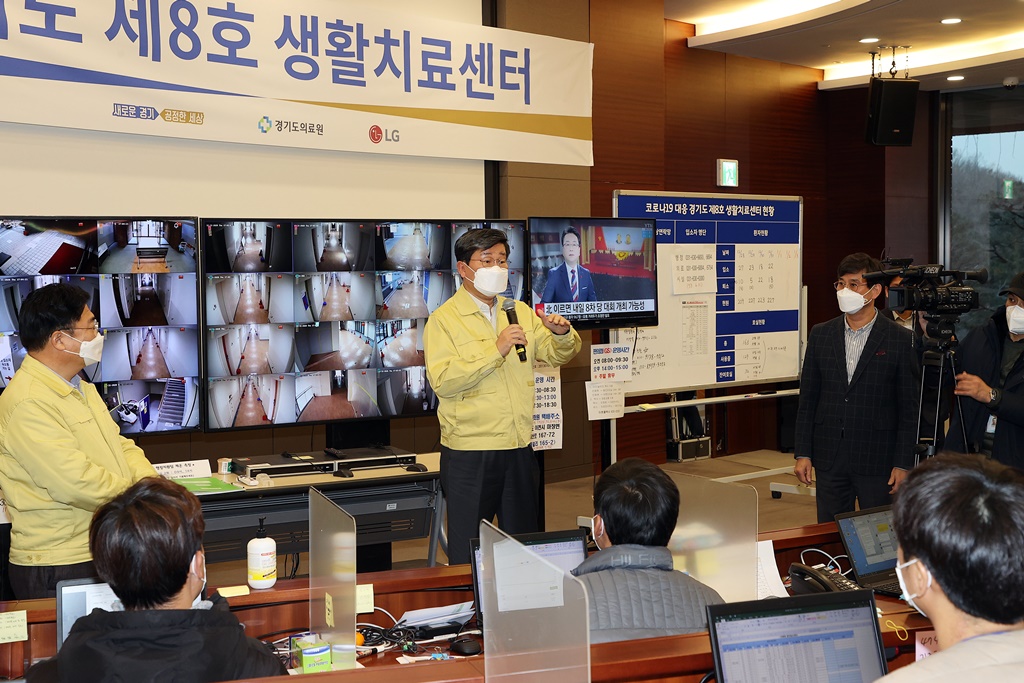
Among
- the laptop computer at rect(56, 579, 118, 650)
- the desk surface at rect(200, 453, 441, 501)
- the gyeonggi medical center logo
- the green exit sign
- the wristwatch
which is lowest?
the desk surface at rect(200, 453, 441, 501)

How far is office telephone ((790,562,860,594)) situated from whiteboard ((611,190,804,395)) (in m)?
3.09

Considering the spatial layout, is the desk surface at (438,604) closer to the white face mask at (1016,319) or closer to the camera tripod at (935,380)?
the camera tripod at (935,380)

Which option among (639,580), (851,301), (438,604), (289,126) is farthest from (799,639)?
(289,126)

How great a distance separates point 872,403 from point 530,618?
8.72 ft

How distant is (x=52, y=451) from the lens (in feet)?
8.58

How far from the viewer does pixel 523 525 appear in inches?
140

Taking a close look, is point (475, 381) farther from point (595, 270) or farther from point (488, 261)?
point (595, 270)

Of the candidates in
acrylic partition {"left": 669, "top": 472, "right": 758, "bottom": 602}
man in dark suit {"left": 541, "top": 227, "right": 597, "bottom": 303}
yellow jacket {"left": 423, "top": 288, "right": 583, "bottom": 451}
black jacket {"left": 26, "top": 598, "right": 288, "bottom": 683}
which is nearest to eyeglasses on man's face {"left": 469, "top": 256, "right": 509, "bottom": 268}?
yellow jacket {"left": 423, "top": 288, "right": 583, "bottom": 451}

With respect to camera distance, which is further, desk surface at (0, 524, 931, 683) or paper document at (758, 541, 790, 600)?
paper document at (758, 541, 790, 600)

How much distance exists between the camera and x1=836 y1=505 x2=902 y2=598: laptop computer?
2643 millimetres

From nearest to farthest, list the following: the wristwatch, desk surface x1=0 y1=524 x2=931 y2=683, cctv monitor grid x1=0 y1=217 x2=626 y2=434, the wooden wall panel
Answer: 1. desk surface x1=0 y1=524 x2=931 y2=683
2. the wristwatch
3. cctv monitor grid x1=0 y1=217 x2=626 y2=434
4. the wooden wall panel

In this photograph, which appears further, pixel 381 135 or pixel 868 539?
pixel 381 135

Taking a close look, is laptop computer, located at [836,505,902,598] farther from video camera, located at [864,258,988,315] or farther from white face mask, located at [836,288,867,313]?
white face mask, located at [836,288,867,313]

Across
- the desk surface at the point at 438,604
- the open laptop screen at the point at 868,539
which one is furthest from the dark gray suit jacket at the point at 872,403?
the open laptop screen at the point at 868,539
